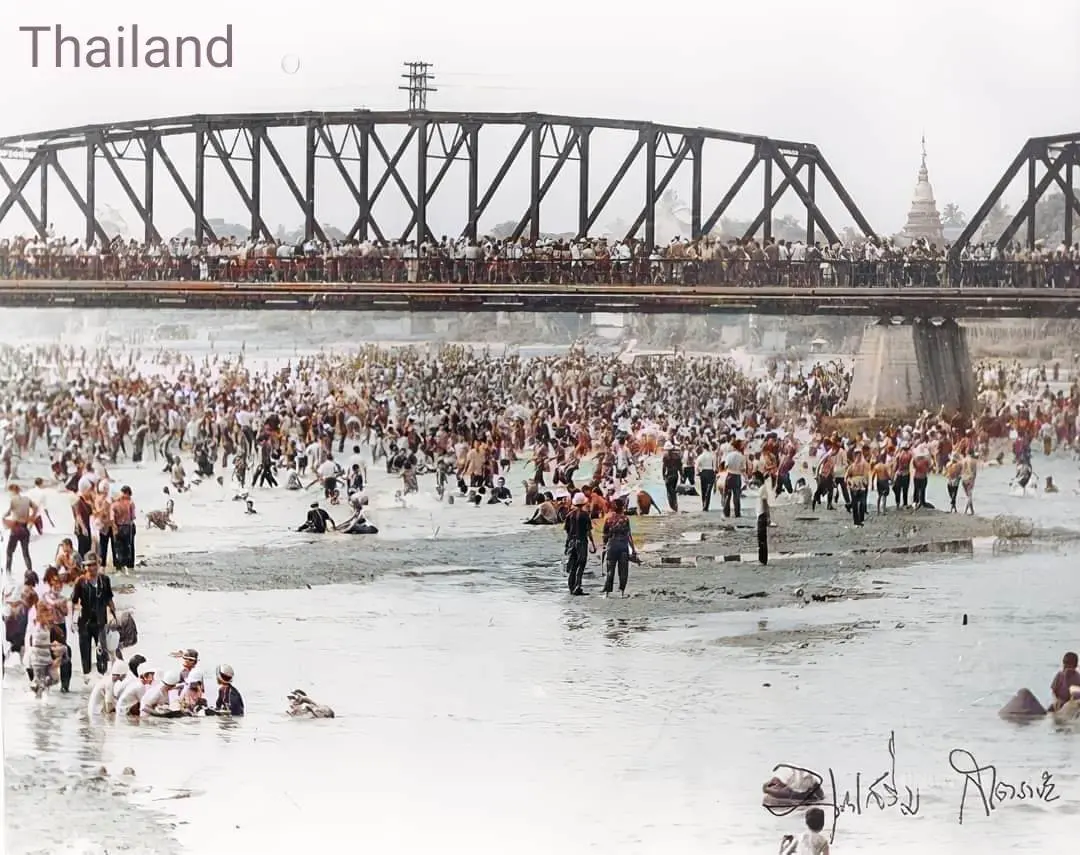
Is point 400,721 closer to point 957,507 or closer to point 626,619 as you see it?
point 626,619

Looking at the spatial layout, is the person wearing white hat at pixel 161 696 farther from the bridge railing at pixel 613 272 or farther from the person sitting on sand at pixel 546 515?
the bridge railing at pixel 613 272

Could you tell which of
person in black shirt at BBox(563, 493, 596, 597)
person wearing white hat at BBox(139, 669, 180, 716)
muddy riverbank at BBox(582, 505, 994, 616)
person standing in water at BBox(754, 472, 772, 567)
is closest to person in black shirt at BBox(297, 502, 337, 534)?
person wearing white hat at BBox(139, 669, 180, 716)

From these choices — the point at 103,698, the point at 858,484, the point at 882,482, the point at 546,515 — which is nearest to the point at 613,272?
the point at 546,515

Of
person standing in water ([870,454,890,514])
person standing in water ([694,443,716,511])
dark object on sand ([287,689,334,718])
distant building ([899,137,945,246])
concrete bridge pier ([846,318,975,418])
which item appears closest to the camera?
dark object on sand ([287,689,334,718])

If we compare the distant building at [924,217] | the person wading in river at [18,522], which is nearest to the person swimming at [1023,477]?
the distant building at [924,217]

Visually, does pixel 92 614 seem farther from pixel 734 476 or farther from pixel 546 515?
pixel 734 476
